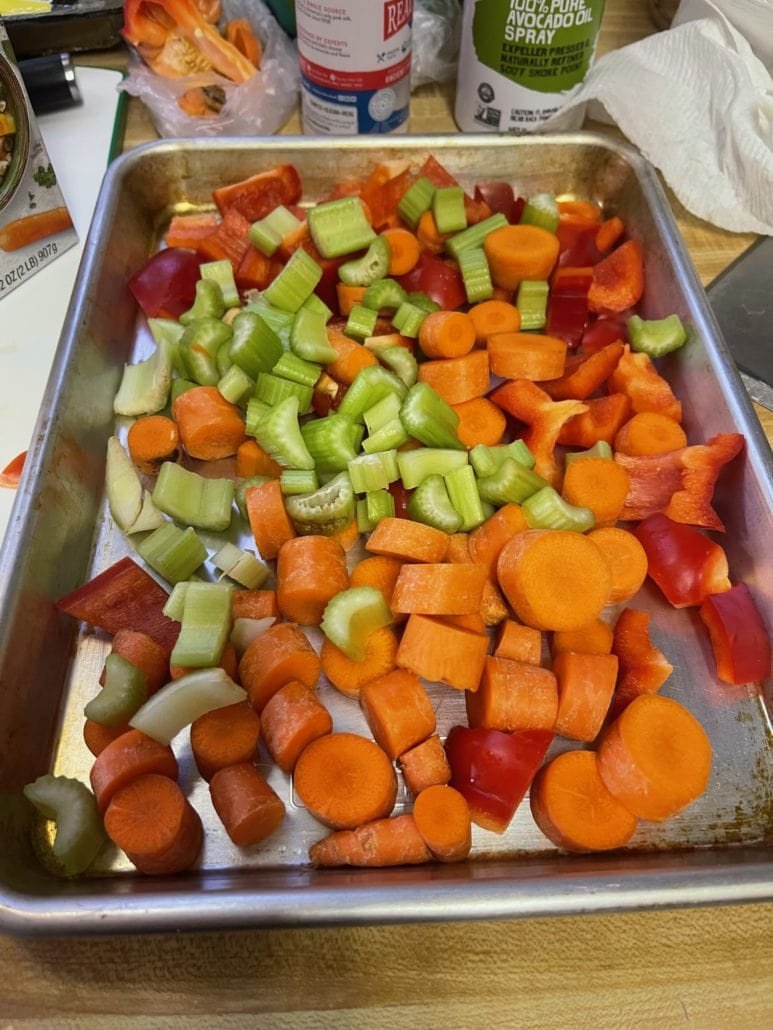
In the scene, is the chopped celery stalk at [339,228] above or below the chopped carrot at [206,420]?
above

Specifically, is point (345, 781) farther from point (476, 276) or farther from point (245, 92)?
point (245, 92)

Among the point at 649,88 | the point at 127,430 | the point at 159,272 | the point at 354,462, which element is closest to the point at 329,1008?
the point at 354,462

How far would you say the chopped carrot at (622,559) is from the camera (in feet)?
3.91

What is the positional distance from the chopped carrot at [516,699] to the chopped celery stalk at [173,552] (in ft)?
1.64

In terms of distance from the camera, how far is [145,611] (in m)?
1.14

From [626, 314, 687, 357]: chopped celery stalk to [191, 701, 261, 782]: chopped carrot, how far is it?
0.98 m

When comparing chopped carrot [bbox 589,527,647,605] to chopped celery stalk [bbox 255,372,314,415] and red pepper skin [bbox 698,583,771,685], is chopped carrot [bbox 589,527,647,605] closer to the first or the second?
red pepper skin [bbox 698,583,771,685]

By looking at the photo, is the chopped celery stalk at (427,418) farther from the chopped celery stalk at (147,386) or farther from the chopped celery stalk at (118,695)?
the chopped celery stalk at (118,695)

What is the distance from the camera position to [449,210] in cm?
155

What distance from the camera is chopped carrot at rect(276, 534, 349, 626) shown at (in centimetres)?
111

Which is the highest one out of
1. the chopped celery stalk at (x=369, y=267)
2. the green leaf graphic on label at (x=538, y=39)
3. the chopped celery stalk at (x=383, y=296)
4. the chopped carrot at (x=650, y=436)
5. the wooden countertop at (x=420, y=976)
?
the green leaf graphic on label at (x=538, y=39)

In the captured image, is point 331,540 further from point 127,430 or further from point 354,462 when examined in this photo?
point 127,430

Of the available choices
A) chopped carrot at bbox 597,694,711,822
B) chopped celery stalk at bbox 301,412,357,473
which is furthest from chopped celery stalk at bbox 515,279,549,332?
chopped carrot at bbox 597,694,711,822

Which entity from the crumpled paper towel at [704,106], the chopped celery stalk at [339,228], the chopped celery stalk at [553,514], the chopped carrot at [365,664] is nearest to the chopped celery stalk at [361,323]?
the chopped celery stalk at [339,228]
